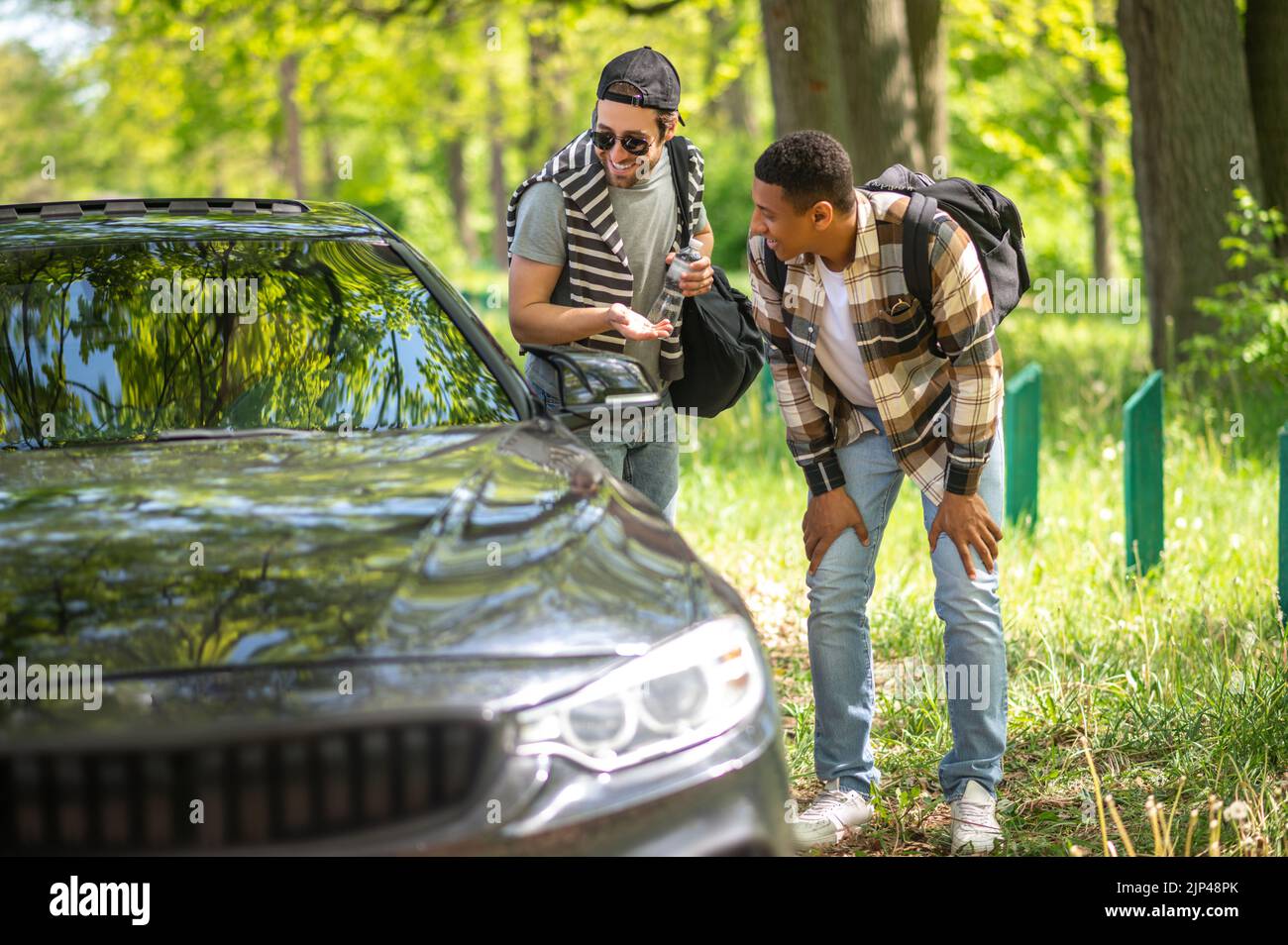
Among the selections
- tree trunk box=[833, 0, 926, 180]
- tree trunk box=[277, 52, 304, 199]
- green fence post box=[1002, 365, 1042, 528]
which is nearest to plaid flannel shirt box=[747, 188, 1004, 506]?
green fence post box=[1002, 365, 1042, 528]

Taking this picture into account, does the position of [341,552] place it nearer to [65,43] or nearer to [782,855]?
[782,855]

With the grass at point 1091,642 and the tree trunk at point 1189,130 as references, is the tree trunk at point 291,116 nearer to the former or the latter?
the tree trunk at point 1189,130

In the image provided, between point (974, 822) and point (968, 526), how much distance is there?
0.78 meters

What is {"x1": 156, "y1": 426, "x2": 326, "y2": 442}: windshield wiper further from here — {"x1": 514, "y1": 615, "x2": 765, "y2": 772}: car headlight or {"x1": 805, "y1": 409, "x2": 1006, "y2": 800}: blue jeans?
{"x1": 805, "y1": 409, "x2": 1006, "y2": 800}: blue jeans

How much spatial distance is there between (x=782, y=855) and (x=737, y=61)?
17631 millimetres

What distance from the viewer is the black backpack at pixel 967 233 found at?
3.63 m

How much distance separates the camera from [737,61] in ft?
62.7

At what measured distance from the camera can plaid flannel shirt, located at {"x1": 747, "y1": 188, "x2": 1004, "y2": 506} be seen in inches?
143

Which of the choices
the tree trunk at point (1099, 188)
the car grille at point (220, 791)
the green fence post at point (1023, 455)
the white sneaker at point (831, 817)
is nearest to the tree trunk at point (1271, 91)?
the green fence post at point (1023, 455)

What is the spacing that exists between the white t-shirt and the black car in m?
0.82

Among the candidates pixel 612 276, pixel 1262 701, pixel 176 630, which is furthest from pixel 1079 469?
pixel 176 630

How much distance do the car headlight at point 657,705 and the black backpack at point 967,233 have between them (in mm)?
1364

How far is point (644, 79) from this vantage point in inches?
166

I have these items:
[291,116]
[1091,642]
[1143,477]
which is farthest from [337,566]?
[291,116]
